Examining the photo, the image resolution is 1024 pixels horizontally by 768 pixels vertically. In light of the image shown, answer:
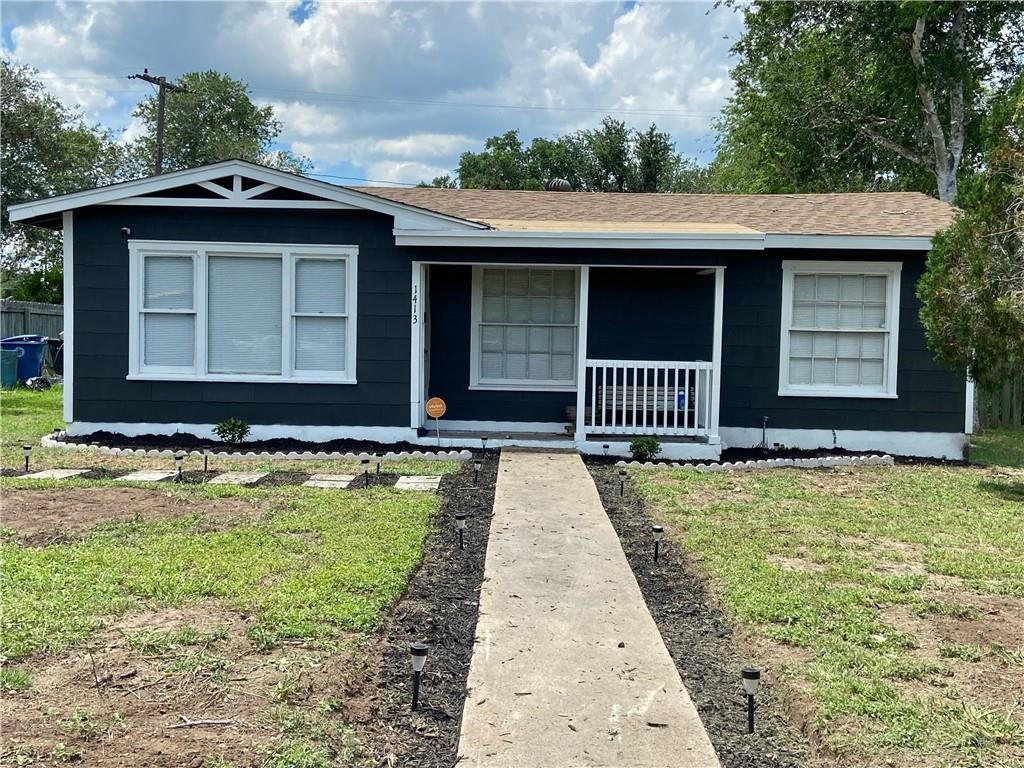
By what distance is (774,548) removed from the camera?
539 cm

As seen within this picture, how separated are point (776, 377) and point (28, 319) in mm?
18554

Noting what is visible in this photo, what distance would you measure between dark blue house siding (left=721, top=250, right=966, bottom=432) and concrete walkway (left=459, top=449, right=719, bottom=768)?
4.97 metres

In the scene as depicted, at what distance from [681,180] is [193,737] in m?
45.9

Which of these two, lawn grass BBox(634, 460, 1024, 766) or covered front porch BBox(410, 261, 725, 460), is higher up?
covered front porch BBox(410, 261, 725, 460)

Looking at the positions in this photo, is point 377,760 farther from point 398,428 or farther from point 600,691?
point 398,428

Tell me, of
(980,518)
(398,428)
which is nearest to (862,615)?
(980,518)

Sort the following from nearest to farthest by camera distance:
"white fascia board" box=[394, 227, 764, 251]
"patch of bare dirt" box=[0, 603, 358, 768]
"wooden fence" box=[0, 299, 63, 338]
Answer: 1. "patch of bare dirt" box=[0, 603, 358, 768]
2. "white fascia board" box=[394, 227, 764, 251]
3. "wooden fence" box=[0, 299, 63, 338]

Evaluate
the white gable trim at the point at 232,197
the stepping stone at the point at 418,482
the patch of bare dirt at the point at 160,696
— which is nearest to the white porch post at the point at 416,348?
the white gable trim at the point at 232,197

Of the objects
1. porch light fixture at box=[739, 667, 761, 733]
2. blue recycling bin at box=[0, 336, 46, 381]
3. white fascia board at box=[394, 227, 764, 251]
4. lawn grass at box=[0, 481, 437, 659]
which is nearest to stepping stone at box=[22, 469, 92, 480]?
lawn grass at box=[0, 481, 437, 659]

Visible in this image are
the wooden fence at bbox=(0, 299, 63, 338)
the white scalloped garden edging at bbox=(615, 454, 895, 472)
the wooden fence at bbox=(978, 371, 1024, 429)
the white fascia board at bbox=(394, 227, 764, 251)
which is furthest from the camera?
the wooden fence at bbox=(0, 299, 63, 338)

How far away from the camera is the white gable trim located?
9.15 m

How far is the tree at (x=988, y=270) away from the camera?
Answer: 7.02 metres

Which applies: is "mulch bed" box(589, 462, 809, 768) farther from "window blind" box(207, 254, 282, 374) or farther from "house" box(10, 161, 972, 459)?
"window blind" box(207, 254, 282, 374)

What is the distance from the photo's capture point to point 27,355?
17.6 meters
